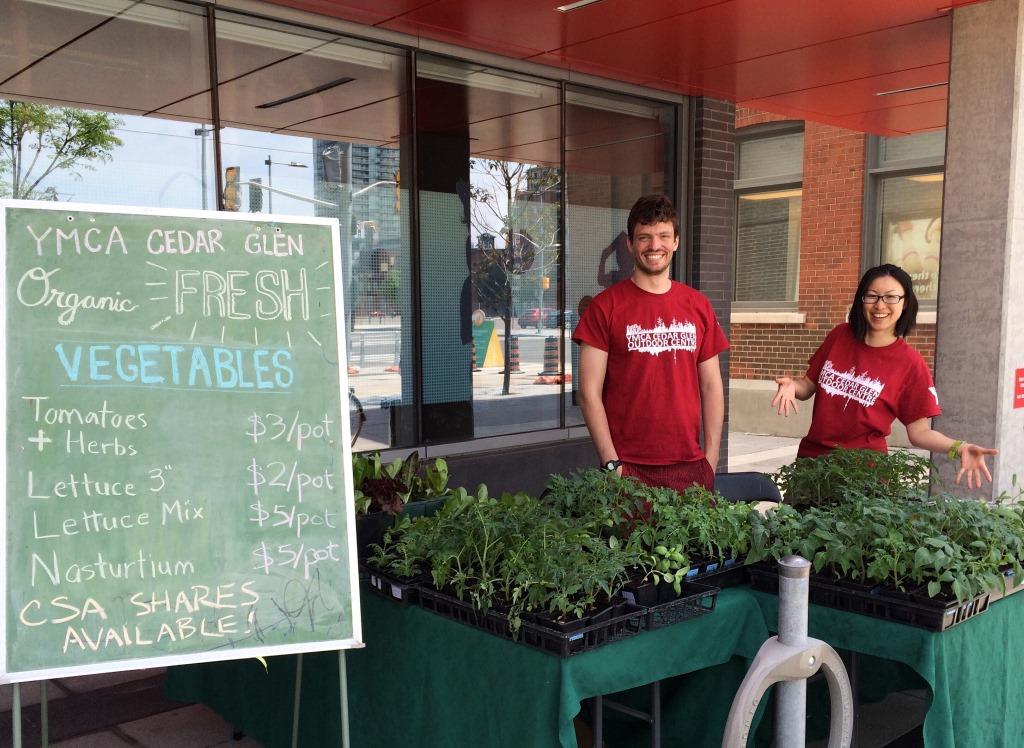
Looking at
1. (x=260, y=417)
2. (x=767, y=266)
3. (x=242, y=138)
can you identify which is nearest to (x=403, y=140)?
(x=242, y=138)

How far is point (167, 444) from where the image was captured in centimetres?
237

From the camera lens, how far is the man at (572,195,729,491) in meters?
3.50

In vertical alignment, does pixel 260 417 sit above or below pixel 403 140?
below

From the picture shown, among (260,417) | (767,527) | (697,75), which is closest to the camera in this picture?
(260,417)

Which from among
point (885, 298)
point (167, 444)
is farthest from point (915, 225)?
point (167, 444)

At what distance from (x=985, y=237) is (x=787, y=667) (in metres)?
3.57

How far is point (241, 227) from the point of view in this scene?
2.56m

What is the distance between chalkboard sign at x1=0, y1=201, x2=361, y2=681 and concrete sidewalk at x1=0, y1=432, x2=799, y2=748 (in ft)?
5.00

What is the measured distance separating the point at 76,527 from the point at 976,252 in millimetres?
4463

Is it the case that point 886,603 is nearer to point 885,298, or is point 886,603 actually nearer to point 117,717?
point 885,298

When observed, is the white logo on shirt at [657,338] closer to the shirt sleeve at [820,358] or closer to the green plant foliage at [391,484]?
the shirt sleeve at [820,358]

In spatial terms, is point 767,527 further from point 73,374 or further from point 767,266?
point 767,266

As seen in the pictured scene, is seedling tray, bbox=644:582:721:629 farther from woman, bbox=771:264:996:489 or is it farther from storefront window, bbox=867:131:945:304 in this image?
storefront window, bbox=867:131:945:304

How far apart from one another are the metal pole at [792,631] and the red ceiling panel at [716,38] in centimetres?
381
